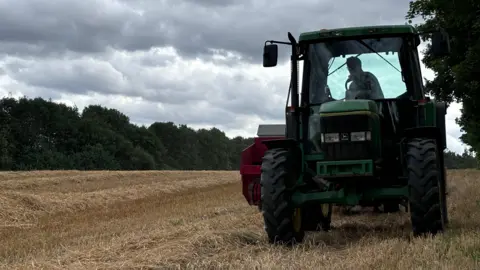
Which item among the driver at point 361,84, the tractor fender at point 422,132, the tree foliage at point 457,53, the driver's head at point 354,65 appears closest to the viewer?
the tractor fender at point 422,132

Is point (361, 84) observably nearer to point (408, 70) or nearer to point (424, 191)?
point (408, 70)

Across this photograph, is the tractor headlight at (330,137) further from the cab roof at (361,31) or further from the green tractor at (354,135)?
the cab roof at (361,31)

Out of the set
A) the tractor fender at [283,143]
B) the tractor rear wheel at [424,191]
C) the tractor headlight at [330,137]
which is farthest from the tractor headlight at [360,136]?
the tractor fender at [283,143]

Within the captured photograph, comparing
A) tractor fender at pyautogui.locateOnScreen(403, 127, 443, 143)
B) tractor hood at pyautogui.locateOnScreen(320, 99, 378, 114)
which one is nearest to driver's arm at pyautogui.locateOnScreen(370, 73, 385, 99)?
tractor hood at pyautogui.locateOnScreen(320, 99, 378, 114)

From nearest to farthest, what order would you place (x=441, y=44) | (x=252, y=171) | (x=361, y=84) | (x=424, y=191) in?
1. (x=424, y=191)
2. (x=441, y=44)
3. (x=361, y=84)
4. (x=252, y=171)

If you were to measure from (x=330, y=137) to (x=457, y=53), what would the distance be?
12808 mm

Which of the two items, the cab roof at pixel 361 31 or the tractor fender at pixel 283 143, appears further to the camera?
the cab roof at pixel 361 31

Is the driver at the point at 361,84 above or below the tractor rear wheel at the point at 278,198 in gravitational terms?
above

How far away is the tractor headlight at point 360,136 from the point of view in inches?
280

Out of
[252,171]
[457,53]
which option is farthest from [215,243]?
[457,53]

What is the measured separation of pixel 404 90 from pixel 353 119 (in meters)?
1.16

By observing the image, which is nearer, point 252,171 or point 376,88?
point 376,88

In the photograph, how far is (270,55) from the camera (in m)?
7.59

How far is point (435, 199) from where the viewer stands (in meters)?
6.81
